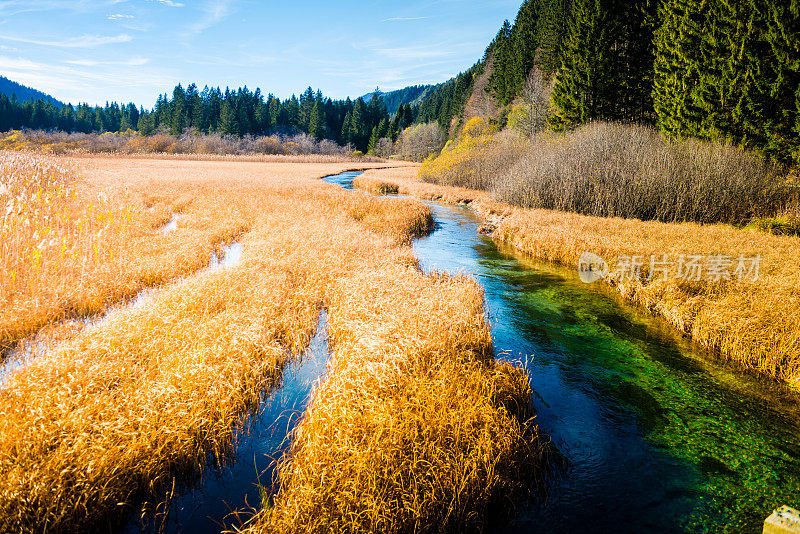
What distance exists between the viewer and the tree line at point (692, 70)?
687 inches

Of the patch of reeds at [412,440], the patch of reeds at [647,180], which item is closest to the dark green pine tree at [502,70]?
the patch of reeds at [647,180]

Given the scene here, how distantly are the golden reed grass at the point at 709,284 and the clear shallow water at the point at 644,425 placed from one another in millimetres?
468

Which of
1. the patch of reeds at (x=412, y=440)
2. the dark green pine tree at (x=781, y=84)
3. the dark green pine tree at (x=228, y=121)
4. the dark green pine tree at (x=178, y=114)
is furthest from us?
the dark green pine tree at (x=178, y=114)

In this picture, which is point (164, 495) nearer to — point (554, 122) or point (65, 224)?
point (65, 224)

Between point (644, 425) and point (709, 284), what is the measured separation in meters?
5.61

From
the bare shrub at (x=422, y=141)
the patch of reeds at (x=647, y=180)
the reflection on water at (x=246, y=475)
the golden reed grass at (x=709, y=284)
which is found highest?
the bare shrub at (x=422, y=141)

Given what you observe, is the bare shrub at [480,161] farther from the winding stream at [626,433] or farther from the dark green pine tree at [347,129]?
the dark green pine tree at [347,129]

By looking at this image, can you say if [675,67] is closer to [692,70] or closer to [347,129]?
[692,70]

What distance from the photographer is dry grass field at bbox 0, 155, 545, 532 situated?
3.87m

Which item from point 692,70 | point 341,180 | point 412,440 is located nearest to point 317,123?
point 341,180

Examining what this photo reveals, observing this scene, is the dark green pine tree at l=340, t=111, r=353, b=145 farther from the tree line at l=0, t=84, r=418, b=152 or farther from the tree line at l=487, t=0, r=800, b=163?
the tree line at l=487, t=0, r=800, b=163

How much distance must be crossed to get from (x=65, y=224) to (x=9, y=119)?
123907 mm

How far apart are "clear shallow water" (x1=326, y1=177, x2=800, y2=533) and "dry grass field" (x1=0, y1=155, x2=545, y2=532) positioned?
678 millimetres

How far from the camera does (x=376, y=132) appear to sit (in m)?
103
